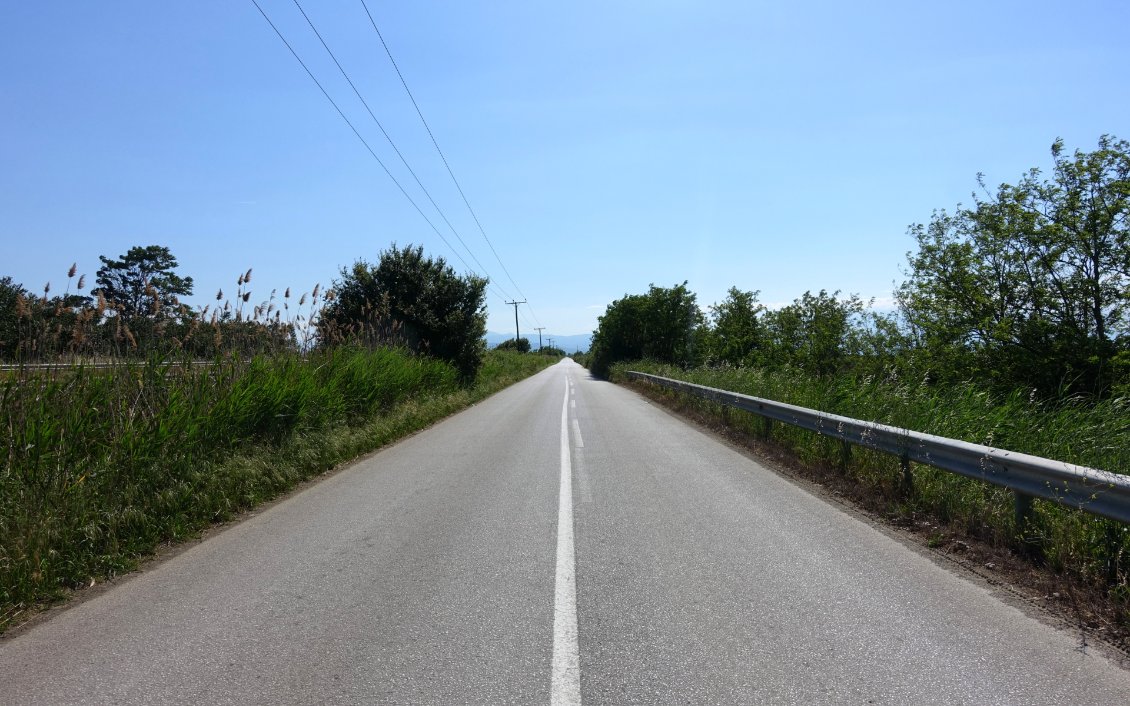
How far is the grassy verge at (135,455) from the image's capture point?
187 inches

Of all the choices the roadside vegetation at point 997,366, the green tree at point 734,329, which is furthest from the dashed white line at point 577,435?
the green tree at point 734,329

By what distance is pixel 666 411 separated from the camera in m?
19.2

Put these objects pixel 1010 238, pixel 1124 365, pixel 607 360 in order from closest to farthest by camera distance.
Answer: pixel 1124 365 < pixel 1010 238 < pixel 607 360

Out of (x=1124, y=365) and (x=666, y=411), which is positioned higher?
(x=1124, y=365)

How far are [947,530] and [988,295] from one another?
564 inches

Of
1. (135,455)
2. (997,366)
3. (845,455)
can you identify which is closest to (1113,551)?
(845,455)

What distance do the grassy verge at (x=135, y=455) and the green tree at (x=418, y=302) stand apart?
10163 millimetres

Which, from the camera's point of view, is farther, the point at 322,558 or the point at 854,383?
the point at 854,383

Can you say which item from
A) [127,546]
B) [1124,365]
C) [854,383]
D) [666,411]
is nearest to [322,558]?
[127,546]

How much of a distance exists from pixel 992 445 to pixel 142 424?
31.0ft

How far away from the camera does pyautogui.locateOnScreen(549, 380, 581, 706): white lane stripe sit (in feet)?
9.45

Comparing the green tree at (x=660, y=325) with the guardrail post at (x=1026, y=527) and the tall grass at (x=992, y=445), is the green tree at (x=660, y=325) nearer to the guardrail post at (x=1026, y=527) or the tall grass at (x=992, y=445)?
the tall grass at (x=992, y=445)

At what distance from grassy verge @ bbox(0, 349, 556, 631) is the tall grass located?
23.7ft

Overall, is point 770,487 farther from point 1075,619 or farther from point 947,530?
point 1075,619
